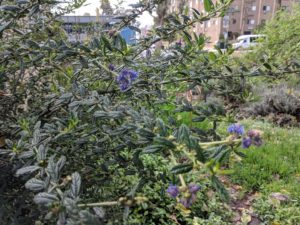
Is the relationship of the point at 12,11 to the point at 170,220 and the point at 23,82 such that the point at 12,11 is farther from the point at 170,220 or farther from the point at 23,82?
the point at 170,220

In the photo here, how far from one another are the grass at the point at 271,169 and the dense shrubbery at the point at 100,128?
4.25 feet

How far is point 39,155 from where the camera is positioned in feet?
2.74

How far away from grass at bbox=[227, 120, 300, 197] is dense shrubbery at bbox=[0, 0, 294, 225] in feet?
4.25

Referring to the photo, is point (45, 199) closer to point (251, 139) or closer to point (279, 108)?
point (251, 139)

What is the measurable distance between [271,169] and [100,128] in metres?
2.25

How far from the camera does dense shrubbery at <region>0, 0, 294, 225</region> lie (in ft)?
2.30

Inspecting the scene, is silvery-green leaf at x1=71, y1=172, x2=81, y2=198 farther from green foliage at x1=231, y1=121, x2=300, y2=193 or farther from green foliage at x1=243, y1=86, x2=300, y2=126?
green foliage at x1=243, y1=86, x2=300, y2=126

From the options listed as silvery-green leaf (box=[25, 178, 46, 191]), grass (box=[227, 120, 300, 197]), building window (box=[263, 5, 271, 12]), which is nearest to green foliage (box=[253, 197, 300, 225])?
grass (box=[227, 120, 300, 197])

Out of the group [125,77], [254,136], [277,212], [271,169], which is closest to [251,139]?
[254,136]

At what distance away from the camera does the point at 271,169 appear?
9.48ft

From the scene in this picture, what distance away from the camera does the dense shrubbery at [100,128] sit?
2.30ft

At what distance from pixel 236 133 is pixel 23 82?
1117 millimetres

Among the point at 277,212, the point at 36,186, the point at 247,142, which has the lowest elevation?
the point at 277,212

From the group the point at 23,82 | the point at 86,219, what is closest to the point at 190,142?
the point at 86,219
